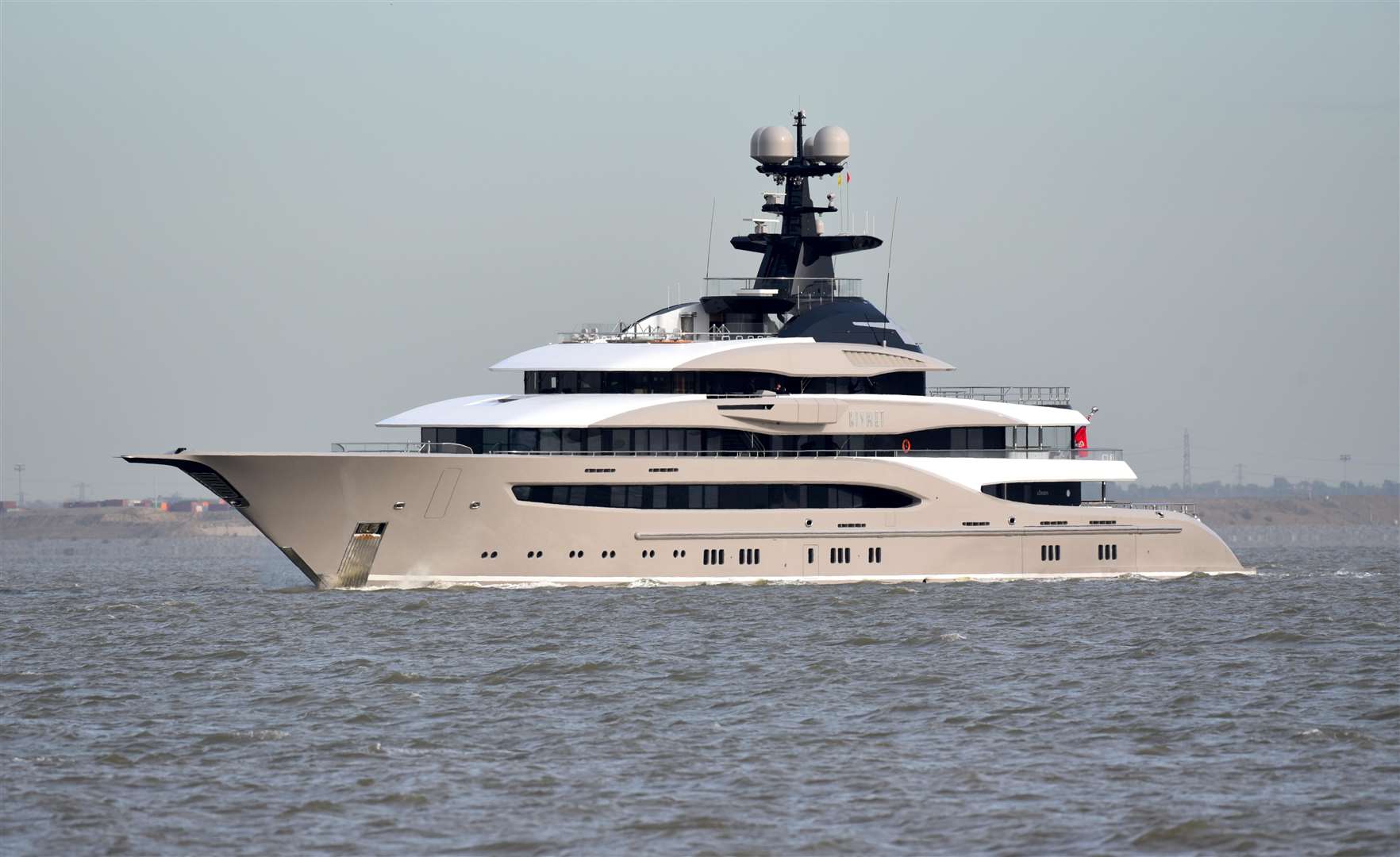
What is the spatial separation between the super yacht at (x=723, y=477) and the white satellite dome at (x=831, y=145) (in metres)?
3.75

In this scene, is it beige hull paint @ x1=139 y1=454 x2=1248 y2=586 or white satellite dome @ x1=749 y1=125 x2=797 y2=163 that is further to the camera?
white satellite dome @ x1=749 y1=125 x2=797 y2=163

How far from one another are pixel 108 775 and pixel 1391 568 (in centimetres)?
5063

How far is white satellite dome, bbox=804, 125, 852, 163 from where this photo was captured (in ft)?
151

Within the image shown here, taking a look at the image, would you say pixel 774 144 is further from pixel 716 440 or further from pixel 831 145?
pixel 716 440

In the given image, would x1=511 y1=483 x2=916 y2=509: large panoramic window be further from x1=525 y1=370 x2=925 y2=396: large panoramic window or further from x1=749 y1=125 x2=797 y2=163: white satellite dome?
x1=749 y1=125 x2=797 y2=163: white satellite dome

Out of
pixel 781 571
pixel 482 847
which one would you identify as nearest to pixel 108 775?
pixel 482 847

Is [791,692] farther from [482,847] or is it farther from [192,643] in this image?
[192,643]

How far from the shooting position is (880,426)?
131 ft

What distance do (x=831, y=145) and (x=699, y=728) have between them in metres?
27.8

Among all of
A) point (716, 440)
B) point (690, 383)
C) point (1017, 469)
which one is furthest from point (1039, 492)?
point (690, 383)

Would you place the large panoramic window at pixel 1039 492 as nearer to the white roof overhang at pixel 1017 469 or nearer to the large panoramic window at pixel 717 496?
the white roof overhang at pixel 1017 469

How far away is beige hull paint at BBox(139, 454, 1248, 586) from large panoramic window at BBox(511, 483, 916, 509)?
0.79 ft

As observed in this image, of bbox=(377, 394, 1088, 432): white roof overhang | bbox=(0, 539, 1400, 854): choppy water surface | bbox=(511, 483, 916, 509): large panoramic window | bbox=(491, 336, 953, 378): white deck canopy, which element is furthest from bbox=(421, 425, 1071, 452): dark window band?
bbox=(0, 539, 1400, 854): choppy water surface

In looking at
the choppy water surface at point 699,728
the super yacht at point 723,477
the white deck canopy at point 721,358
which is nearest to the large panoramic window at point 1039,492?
the super yacht at point 723,477
